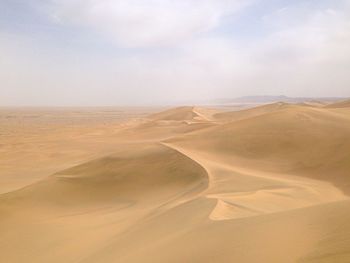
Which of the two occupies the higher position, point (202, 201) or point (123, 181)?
point (202, 201)

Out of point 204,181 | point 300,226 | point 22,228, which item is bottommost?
point 22,228

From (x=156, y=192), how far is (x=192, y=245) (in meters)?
4.62

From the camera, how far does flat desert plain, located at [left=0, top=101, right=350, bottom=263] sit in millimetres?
3621

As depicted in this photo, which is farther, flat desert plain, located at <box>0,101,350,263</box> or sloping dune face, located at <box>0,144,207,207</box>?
sloping dune face, located at <box>0,144,207,207</box>

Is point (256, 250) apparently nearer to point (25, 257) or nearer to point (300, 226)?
point (300, 226)

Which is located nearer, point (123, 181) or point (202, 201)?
point (202, 201)

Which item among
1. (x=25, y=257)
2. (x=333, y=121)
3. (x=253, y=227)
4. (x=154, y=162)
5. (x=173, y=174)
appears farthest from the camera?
(x=333, y=121)

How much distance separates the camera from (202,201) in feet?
19.0

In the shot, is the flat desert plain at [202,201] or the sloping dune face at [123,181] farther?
the sloping dune face at [123,181]

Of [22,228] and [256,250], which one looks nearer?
[256,250]

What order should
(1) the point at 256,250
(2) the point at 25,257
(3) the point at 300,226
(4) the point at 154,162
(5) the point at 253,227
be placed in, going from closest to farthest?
1. (1) the point at 256,250
2. (3) the point at 300,226
3. (5) the point at 253,227
4. (2) the point at 25,257
5. (4) the point at 154,162

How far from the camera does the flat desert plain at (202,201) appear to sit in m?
3.62

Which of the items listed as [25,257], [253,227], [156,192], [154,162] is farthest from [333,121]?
[25,257]

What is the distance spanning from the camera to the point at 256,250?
3352mm
